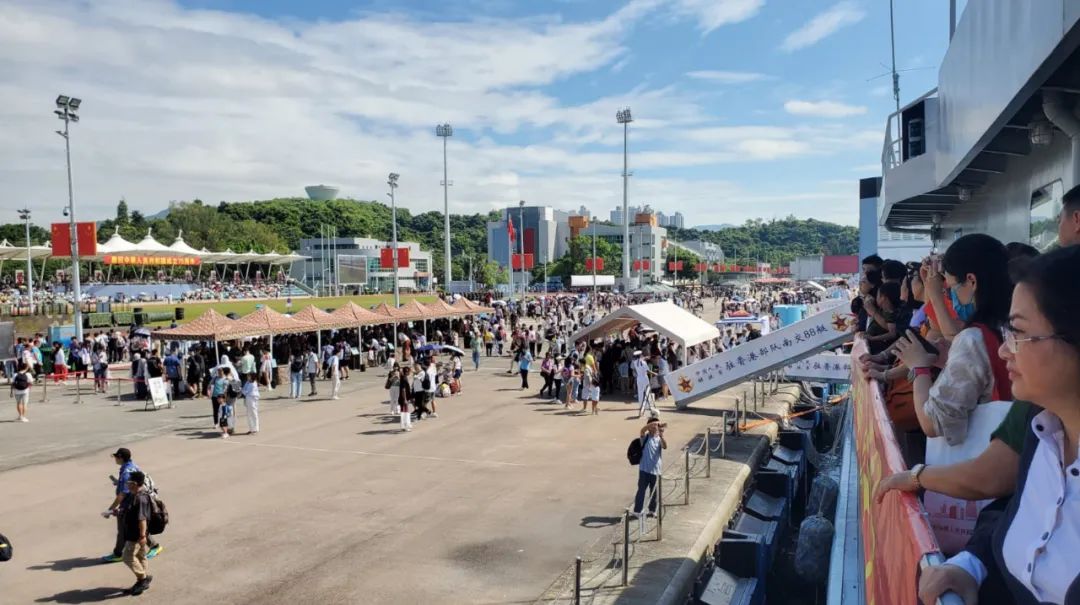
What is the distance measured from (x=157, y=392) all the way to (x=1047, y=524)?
22.3 m

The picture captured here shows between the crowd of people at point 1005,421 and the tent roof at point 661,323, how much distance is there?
60.0 ft

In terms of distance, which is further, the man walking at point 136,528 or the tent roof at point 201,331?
the tent roof at point 201,331

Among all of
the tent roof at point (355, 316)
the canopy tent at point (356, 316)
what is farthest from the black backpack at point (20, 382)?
the canopy tent at point (356, 316)

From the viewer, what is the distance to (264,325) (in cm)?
2542

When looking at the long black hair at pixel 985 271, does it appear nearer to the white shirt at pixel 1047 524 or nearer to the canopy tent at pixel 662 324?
the white shirt at pixel 1047 524

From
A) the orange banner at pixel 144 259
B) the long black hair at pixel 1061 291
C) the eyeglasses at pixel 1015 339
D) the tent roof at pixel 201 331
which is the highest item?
the orange banner at pixel 144 259

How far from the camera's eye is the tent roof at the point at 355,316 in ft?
96.0

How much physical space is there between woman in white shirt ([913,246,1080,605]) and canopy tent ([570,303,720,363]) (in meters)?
20.2

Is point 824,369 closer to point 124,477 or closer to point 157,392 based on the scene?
point 124,477

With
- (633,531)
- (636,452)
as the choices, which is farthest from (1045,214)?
(633,531)

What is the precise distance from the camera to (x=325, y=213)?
15725cm

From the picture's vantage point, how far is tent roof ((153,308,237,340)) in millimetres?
23234

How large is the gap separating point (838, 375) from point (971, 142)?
14901mm

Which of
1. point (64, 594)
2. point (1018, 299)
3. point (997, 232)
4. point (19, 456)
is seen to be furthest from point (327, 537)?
point (997, 232)
